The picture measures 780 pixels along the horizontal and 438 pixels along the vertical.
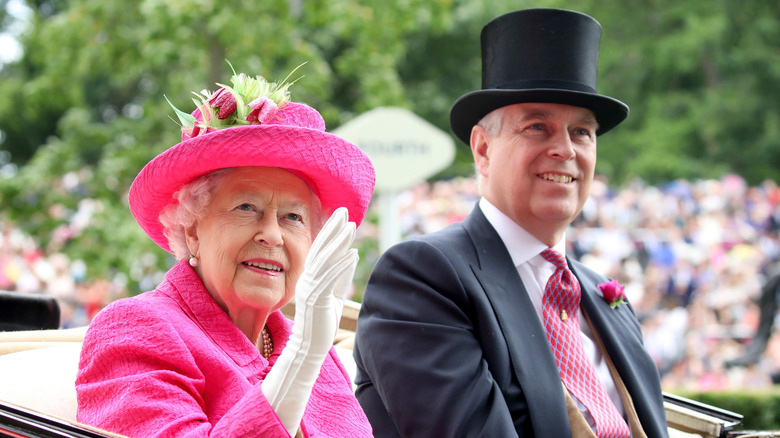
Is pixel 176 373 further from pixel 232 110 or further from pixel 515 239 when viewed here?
pixel 515 239

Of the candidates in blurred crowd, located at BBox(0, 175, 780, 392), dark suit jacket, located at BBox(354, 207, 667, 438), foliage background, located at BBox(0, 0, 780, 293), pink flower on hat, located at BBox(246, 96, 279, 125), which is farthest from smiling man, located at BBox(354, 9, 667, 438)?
blurred crowd, located at BBox(0, 175, 780, 392)

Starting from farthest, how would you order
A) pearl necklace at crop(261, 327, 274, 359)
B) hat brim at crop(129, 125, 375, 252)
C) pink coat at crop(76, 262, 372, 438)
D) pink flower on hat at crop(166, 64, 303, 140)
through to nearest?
pearl necklace at crop(261, 327, 274, 359) < pink flower on hat at crop(166, 64, 303, 140) < hat brim at crop(129, 125, 375, 252) < pink coat at crop(76, 262, 372, 438)

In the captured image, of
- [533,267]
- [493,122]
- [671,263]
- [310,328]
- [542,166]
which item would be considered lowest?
[310,328]

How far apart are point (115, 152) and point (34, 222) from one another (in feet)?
2.87

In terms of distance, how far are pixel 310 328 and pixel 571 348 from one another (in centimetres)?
117

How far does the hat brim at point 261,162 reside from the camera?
6.10ft

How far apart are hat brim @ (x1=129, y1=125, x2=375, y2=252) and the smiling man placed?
50cm

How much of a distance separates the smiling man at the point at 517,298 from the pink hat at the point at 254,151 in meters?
0.44

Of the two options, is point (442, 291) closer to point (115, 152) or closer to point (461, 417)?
point (461, 417)

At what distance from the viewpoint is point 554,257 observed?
2748 millimetres

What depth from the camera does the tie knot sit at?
2.73m

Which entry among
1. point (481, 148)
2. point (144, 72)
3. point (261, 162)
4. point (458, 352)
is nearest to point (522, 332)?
point (458, 352)

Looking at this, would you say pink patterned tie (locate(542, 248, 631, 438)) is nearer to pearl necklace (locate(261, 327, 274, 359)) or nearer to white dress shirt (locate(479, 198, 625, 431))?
white dress shirt (locate(479, 198, 625, 431))

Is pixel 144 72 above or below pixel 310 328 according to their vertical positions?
above
